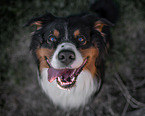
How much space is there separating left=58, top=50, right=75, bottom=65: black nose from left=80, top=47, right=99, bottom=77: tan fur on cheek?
0.74 ft

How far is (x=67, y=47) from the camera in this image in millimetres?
1516

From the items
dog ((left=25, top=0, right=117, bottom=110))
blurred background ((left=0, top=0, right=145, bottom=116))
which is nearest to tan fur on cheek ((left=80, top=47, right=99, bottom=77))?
dog ((left=25, top=0, right=117, bottom=110))

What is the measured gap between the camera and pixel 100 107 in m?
2.80

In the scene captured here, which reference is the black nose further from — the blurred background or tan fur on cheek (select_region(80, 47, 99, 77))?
the blurred background

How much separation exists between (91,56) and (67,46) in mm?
409

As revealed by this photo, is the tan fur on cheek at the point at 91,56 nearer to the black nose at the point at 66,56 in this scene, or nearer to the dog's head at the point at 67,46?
the dog's head at the point at 67,46

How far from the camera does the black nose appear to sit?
4.80 ft

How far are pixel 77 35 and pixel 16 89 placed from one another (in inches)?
87.8

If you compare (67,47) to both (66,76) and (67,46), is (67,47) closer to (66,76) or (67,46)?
(67,46)

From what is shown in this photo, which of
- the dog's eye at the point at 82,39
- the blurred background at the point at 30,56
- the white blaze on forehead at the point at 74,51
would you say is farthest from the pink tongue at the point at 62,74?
the blurred background at the point at 30,56

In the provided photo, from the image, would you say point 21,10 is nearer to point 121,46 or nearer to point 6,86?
point 6,86

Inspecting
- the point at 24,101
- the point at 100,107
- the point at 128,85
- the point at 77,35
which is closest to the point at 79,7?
the point at 77,35

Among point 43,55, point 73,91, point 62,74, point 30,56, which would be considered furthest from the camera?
point 30,56

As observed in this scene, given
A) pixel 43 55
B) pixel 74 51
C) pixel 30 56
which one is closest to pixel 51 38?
pixel 43 55
